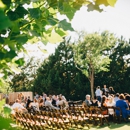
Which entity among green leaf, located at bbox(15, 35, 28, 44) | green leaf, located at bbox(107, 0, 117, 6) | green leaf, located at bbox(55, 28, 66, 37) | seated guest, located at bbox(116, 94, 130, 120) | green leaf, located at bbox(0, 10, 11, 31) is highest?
green leaf, located at bbox(107, 0, 117, 6)

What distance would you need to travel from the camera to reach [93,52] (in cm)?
3775

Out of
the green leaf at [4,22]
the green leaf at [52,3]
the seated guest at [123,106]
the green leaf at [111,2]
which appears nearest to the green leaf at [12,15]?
the green leaf at [52,3]

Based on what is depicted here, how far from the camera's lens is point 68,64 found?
42.0 m

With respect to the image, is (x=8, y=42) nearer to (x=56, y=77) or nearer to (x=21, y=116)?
(x=21, y=116)

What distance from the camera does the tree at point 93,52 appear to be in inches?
1481

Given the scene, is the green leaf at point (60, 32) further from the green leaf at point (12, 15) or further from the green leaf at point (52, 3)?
the green leaf at point (12, 15)

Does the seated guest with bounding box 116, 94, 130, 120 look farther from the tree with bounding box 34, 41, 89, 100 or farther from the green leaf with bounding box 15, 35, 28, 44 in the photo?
the tree with bounding box 34, 41, 89, 100

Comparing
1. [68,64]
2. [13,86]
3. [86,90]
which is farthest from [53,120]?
[13,86]

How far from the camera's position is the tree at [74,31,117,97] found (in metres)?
37.6

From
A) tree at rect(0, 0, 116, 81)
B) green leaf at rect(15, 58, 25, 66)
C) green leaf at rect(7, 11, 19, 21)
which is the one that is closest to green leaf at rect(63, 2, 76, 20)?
tree at rect(0, 0, 116, 81)

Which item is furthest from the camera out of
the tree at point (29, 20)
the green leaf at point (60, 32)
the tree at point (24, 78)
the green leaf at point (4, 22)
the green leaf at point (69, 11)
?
the tree at point (24, 78)

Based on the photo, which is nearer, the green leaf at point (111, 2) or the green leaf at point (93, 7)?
the green leaf at point (111, 2)

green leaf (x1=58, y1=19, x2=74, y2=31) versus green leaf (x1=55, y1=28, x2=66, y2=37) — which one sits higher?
green leaf (x1=55, y1=28, x2=66, y2=37)

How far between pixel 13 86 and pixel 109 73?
77.3 feet
